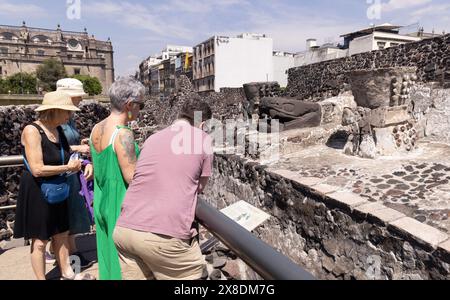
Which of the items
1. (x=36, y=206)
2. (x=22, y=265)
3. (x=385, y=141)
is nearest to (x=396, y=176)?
(x=385, y=141)

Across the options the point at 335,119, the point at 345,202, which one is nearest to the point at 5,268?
the point at 345,202

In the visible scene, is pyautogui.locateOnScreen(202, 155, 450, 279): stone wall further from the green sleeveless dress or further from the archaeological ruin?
the green sleeveless dress

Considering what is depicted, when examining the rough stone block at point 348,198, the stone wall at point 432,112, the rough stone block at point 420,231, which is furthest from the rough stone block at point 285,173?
the stone wall at point 432,112

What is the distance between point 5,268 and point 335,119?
256 inches

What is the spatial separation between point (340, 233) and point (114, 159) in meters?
2.75

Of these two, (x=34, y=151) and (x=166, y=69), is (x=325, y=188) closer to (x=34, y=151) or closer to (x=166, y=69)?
(x=34, y=151)

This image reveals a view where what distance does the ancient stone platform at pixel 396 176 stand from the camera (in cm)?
322

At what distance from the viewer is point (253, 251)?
102 centimetres

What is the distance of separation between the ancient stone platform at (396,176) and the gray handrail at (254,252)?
8.13ft

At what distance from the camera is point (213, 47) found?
123ft

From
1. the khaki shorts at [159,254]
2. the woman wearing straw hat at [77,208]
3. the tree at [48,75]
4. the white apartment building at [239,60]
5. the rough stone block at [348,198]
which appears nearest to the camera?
the khaki shorts at [159,254]

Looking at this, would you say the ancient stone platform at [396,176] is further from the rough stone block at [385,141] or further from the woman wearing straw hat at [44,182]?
the woman wearing straw hat at [44,182]

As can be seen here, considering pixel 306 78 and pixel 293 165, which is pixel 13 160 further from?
pixel 306 78

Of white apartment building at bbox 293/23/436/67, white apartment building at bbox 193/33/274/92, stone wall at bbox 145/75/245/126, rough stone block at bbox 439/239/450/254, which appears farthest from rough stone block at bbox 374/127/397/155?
white apartment building at bbox 193/33/274/92
